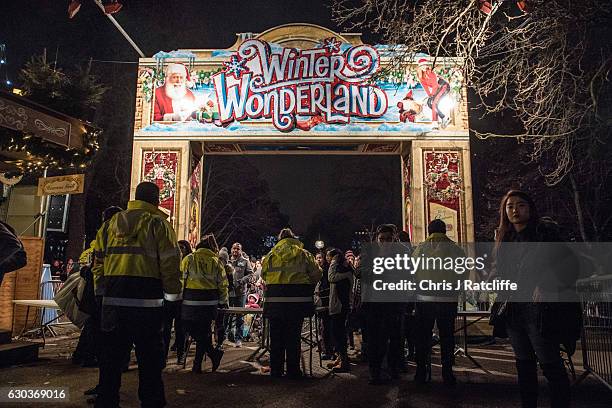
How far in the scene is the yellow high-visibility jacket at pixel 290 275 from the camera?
600cm

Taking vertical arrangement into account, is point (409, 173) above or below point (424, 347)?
above

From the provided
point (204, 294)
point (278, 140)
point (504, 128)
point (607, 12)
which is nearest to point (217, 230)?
point (504, 128)

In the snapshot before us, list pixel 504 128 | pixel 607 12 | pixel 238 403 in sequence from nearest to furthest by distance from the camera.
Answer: pixel 238 403
pixel 607 12
pixel 504 128

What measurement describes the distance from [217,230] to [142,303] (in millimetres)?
30011

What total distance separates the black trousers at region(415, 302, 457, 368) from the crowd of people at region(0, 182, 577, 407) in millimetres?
12

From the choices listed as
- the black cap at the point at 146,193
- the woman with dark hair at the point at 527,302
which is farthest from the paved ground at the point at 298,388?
the black cap at the point at 146,193

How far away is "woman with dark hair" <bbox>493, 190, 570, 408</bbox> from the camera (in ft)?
10.8

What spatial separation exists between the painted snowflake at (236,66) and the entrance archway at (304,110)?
0.03m

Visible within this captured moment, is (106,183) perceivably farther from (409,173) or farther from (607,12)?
(607,12)

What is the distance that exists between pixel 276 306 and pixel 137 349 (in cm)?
246

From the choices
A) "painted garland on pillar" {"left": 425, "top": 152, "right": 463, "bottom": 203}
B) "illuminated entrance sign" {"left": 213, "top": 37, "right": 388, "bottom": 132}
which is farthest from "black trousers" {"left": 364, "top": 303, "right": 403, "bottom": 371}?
"illuminated entrance sign" {"left": 213, "top": 37, "right": 388, "bottom": 132}

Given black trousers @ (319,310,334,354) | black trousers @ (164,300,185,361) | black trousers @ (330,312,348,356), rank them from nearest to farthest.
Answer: black trousers @ (330,312,348,356), black trousers @ (164,300,185,361), black trousers @ (319,310,334,354)

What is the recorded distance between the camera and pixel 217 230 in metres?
33.3

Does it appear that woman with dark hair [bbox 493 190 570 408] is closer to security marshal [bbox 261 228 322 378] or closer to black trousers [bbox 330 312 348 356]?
security marshal [bbox 261 228 322 378]
